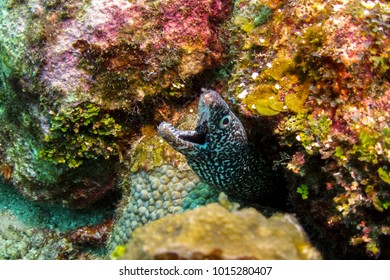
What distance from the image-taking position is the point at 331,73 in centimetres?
292

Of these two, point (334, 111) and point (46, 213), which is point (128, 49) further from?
point (46, 213)

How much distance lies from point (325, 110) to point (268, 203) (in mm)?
1629

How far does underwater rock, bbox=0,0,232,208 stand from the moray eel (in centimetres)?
117

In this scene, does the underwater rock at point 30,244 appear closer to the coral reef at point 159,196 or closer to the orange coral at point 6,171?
the orange coral at point 6,171

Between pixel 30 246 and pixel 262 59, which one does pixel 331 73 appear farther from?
pixel 30 246

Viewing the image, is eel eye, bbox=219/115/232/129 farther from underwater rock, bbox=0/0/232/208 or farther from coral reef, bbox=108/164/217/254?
underwater rock, bbox=0/0/232/208

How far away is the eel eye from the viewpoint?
3.18 metres

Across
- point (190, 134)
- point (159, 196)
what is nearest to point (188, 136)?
point (190, 134)

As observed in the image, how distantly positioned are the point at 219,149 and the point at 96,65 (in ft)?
6.07

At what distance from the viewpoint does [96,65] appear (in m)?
3.92

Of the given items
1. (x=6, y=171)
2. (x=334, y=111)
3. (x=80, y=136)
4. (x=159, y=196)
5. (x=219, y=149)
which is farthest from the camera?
(x=6, y=171)

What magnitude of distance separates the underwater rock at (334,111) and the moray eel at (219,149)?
0.36 m

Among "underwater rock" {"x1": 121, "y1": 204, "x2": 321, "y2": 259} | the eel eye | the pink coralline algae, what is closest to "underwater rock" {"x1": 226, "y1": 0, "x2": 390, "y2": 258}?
the eel eye
